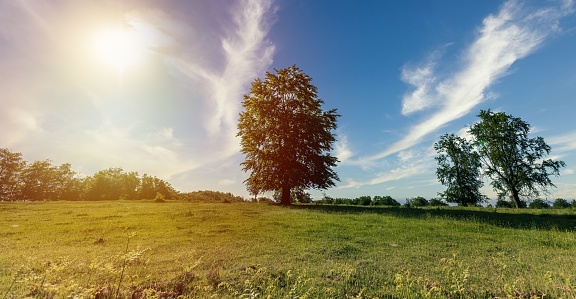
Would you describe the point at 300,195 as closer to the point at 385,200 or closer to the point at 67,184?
the point at 385,200

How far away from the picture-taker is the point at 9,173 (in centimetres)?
6384

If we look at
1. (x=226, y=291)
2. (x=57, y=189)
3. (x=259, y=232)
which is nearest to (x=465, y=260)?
(x=226, y=291)

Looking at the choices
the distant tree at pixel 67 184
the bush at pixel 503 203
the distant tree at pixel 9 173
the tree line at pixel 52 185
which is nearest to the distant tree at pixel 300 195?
the bush at pixel 503 203

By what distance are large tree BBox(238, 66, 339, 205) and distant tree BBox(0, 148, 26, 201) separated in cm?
6216

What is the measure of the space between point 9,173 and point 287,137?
6913 cm

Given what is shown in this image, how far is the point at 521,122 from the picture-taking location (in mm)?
37281

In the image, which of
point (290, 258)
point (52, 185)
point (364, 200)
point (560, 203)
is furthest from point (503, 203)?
point (52, 185)

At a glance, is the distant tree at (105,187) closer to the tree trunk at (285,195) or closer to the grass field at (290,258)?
the tree trunk at (285,195)

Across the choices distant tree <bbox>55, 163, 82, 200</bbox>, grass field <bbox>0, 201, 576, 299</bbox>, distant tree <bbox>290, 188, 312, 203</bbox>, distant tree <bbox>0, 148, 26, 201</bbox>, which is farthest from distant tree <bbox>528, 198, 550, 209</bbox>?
distant tree <bbox>0, 148, 26, 201</bbox>

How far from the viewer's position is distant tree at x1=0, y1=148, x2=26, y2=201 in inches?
2475

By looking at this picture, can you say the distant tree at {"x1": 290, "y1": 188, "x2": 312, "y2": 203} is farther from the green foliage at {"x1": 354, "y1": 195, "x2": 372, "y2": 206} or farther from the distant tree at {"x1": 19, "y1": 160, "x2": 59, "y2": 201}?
the distant tree at {"x1": 19, "y1": 160, "x2": 59, "y2": 201}

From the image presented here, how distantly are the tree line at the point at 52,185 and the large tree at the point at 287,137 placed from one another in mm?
35041

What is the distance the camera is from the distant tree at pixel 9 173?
62875 millimetres

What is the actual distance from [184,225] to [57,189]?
6798 centimetres
